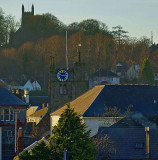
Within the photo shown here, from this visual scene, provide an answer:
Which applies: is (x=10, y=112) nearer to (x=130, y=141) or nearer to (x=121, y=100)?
(x=121, y=100)

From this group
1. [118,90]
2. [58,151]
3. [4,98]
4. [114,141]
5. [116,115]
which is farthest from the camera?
[4,98]

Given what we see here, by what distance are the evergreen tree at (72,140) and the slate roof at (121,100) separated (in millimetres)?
25252

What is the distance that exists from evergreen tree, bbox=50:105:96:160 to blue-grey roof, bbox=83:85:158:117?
25252 mm

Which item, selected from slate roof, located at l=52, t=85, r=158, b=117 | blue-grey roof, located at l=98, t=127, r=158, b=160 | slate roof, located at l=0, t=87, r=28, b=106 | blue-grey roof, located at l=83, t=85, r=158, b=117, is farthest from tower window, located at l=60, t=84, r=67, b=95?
blue-grey roof, located at l=98, t=127, r=158, b=160

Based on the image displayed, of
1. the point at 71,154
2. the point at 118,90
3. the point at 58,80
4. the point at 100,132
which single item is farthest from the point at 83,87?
the point at 71,154

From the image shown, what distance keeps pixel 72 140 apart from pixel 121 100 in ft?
97.3

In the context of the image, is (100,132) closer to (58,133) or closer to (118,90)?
(58,133)

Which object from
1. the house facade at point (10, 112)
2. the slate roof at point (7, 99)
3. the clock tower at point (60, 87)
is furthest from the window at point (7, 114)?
the clock tower at point (60, 87)

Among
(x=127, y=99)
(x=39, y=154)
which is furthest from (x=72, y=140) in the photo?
(x=127, y=99)

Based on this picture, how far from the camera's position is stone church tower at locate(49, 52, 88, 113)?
382 feet

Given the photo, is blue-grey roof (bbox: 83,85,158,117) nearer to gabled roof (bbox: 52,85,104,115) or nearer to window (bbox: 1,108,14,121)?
gabled roof (bbox: 52,85,104,115)

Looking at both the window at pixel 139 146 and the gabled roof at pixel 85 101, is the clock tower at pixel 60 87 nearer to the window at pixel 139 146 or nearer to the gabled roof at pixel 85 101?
the gabled roof at pixel 85 101

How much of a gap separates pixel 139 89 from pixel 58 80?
23.5 meters

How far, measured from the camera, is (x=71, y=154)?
65375 millimetres
